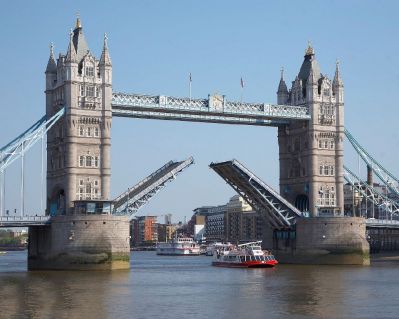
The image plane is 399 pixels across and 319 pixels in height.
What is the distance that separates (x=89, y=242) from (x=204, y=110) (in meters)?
19.9

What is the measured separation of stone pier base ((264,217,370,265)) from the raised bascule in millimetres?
108

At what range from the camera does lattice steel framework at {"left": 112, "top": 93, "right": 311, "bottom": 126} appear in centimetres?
9069

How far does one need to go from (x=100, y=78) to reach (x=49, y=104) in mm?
6042

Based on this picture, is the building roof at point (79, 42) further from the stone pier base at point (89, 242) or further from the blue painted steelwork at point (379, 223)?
the blue painted steelwork at point (379, 223)

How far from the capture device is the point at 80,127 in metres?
87.3

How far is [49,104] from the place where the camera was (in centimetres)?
9069

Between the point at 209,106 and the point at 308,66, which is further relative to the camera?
the point at 308,66

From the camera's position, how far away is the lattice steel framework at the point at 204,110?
90688 mm

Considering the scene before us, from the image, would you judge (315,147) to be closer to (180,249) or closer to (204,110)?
(204,110)

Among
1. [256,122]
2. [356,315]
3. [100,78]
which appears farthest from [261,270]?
[356,315]

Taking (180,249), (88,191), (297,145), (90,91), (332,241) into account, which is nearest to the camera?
(88,191)

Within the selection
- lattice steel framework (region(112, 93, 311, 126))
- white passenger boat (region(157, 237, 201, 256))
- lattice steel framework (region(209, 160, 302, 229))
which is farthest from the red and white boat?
white passenger boat (region(157, 237, 201, 256))

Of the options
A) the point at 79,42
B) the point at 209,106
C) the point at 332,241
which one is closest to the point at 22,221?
the point at 79,42

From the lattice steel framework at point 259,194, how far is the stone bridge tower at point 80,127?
1414 cm
